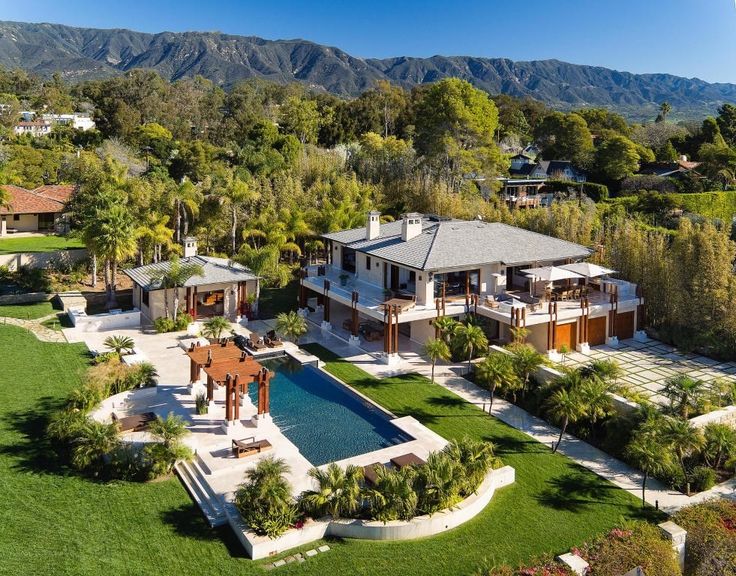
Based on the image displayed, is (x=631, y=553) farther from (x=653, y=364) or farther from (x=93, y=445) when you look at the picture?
(x=653, y=364)

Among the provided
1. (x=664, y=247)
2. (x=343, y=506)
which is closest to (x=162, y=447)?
(x=343, y=506)

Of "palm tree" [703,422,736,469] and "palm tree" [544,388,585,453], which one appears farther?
"palm tree" [544,388,585,453]

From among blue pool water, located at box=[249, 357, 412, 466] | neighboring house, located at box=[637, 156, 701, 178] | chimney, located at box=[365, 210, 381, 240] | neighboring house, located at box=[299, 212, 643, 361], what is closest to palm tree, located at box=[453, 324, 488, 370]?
neighboring house, located at box=[299, 212, 643, 361]

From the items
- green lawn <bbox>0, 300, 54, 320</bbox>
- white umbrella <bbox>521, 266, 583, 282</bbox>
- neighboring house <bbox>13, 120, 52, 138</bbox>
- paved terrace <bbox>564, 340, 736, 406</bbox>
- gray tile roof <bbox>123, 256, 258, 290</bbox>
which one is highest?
neighboring house <bbox>13, 120, 52, 138</bbox>

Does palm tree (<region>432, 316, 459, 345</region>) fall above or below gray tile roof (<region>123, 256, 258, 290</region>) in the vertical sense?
below

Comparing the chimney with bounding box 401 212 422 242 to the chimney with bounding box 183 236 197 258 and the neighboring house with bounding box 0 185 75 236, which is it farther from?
the neighboring house with bounding box 0 185 75 236

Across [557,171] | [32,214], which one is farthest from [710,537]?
[557,171]

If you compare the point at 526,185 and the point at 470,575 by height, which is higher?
the point at 526,185

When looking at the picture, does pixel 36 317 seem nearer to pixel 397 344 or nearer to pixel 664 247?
pixel 397 344

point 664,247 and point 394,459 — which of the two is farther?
point 664,247
